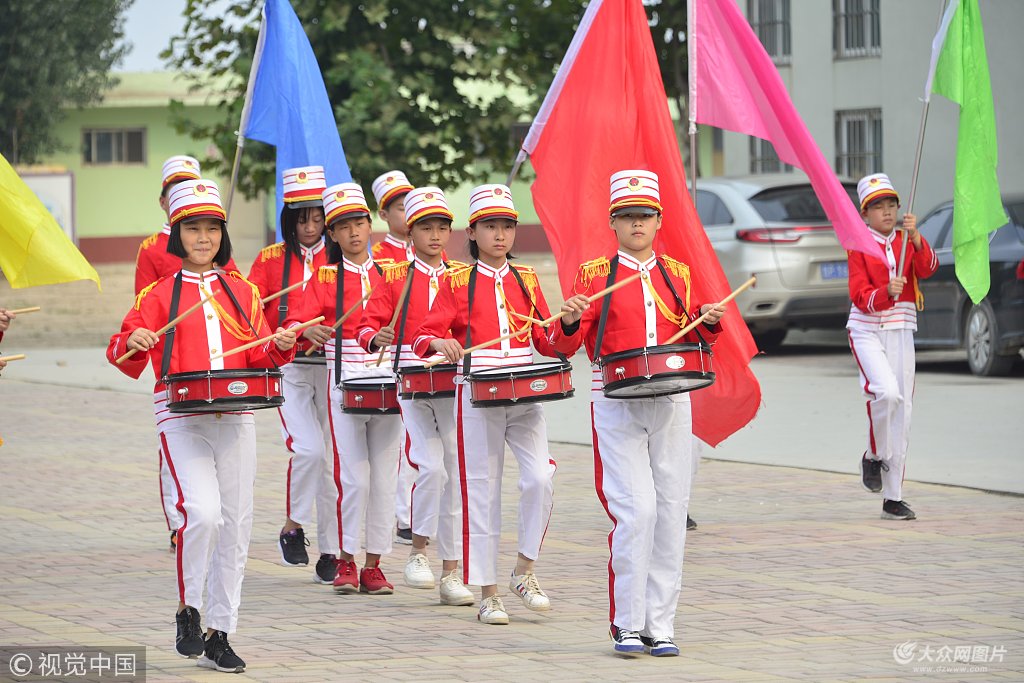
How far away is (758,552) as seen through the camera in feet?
31.7

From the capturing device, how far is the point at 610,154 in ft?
31.9

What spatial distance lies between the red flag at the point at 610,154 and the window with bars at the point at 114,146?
163ft

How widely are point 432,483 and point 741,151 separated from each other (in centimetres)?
2068

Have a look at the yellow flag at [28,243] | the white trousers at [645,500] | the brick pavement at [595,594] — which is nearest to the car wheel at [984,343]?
the brick pavement at [595,594]

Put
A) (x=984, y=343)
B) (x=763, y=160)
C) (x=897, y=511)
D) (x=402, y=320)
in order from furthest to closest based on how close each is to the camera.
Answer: (x=763, y=160) → (x=984, y=343) → (x=897, y=511) → (x=402, y=320)

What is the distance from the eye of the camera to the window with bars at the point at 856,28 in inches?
1067

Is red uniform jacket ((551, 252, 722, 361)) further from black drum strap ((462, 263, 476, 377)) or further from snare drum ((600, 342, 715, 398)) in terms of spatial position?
black drum strap ((462, 263, 476, 377))

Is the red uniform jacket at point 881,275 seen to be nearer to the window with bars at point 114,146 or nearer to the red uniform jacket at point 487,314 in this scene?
the red uniform jacket at point 487,314

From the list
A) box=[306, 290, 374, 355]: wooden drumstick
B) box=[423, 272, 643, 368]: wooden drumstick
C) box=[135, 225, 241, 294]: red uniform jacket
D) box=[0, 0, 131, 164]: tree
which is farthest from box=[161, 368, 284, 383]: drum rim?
box=[0, 0, 131, 164]: tree

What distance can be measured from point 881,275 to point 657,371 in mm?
4150

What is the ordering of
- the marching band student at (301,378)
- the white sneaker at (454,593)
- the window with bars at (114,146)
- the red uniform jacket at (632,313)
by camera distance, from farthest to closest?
the window with bars at (114,146) < the marching band student at (301,378) < the white sneaker at (454,593) < the red uniform jacket at (632,313)

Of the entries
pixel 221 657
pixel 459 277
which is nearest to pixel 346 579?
pixel 459 277

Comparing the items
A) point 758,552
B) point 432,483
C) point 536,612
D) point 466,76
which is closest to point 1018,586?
point 758,552

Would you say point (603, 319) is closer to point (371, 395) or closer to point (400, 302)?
point (400, 302)
